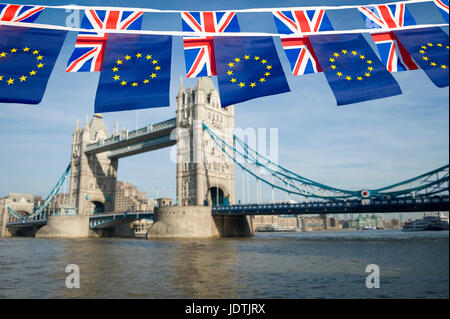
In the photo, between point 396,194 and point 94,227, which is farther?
point 94,227

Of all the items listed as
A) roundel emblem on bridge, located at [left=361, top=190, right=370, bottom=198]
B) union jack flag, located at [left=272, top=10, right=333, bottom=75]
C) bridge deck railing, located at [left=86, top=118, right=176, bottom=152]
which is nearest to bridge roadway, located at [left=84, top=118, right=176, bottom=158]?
bridge deck railing, located at [left=86, top=118, right=176, bottom=152]

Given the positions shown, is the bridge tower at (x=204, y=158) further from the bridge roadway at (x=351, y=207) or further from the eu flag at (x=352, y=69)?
the eu flag at (x=352, y=69)

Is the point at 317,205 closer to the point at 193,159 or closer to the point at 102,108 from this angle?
the point at 193,159

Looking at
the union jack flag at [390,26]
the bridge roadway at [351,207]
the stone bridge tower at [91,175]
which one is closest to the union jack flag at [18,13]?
the union jack flag at [390,26]

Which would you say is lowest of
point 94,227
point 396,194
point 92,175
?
point 94,227

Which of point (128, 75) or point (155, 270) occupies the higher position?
point (128, 75)

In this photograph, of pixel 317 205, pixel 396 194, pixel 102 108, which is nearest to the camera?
pixel 102 108

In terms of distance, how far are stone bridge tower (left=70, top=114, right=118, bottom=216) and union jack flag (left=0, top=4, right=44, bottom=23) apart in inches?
2999

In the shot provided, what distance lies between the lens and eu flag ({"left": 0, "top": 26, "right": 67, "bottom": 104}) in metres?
6.21

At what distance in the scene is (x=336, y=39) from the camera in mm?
6949

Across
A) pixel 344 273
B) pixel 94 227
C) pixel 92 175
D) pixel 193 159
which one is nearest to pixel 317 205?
pixel 193 159

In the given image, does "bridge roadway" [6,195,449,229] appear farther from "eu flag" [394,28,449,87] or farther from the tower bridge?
"eu flag" [394,28,449,87]

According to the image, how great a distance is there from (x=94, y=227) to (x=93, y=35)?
6691 cm
